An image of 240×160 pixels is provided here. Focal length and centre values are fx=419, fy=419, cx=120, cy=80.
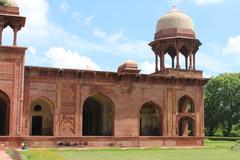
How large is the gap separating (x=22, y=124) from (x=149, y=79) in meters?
8.98

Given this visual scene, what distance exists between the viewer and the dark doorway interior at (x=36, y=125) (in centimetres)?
2758

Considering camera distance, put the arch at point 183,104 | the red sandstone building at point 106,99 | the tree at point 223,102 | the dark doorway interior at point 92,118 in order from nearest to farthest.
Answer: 1. the red sandstone building at point 106,99
2. the dark doorway interior at point 92,118
3. the arch at point 183,104
4. the tree at point 223,102

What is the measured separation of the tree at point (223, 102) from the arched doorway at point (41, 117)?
27592 millimetres

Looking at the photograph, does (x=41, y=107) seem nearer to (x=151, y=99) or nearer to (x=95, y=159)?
(x=151, y=99)

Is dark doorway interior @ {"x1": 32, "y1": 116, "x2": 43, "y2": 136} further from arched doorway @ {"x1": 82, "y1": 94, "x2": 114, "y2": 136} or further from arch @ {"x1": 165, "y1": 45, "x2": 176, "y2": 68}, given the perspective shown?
arch @ {"x1": 165, "y1": 45, "x2": 176, "y2": 68}

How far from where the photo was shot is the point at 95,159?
17.8 metres

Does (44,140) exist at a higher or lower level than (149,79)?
lower

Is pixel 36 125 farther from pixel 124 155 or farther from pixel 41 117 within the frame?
pixel 124 155

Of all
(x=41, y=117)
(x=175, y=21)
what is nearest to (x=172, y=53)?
(x=175, y=21)

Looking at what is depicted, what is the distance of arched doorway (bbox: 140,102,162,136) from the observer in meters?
29.8

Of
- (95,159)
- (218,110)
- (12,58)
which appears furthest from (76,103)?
(218,110)

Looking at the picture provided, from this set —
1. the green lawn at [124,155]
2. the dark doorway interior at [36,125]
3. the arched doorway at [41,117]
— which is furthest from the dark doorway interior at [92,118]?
the green lawn at [124,155]

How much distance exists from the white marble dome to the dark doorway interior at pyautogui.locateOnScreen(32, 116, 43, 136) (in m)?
11.2

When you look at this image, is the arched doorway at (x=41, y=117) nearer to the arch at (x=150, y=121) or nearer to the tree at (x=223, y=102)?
the arch at (x=150, y=121)
